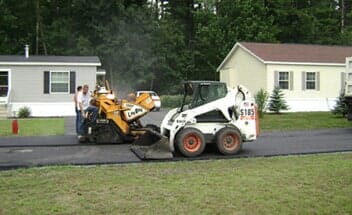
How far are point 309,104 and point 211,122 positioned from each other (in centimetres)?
1772

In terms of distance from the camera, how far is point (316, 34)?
44.1 meters

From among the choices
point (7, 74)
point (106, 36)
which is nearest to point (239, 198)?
point (7, 74)

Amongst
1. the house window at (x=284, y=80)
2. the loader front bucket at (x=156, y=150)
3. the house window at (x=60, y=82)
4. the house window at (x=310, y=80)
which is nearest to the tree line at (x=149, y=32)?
the house window at (x=310, y=80)

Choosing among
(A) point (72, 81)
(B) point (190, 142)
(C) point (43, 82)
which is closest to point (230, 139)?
(B) point (190, 142)

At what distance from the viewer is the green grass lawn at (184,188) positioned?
5558 mm

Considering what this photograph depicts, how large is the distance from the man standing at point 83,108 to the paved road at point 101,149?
456mm

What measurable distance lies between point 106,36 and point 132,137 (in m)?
27.9

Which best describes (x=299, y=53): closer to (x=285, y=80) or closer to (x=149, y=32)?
(x=285, y=80)

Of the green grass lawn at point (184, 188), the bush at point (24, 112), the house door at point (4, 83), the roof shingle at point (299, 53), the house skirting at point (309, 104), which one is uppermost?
the roof shingle at point (299, 53)

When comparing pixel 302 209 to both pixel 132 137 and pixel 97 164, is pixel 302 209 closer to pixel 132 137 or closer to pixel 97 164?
pixel 97 164

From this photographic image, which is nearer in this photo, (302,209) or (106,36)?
(302,209)

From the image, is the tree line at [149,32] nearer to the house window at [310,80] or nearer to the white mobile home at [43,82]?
the house window at [310,80]

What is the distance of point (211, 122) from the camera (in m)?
11.0

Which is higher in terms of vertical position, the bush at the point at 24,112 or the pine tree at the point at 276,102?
the pine tree at the point at 276,102
